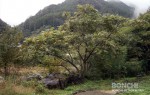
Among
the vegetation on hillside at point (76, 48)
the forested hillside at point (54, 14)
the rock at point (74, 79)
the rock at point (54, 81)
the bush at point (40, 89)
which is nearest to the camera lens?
the bush at point (40, 89)

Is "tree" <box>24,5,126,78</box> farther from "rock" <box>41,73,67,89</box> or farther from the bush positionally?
the bush

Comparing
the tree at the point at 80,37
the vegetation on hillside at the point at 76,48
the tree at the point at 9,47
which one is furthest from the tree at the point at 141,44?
the tree at the point at 9,47

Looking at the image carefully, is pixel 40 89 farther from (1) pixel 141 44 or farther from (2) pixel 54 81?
(1) pixel 141 44

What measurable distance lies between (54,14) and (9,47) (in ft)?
277

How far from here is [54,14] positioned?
106 meters

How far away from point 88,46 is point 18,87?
8.04 meters

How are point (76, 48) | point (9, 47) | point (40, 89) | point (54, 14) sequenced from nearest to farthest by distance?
point (40, 89) → point (9, 47) → point (76, 48) → point (54, 14)

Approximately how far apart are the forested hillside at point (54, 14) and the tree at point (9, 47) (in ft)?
205

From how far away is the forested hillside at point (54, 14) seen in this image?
10206 centimetres

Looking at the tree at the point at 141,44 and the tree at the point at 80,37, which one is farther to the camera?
the tree at the point at 141,44

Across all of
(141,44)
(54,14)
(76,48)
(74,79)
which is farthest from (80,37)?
(54,14)

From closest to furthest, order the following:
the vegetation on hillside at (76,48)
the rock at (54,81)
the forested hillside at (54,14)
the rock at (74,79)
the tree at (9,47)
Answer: the rock at (54,81)
the tree at (9,47)
the vegetation on hillside at (76,48)
the rock at (74,79)
the forested hillside at (54,14)

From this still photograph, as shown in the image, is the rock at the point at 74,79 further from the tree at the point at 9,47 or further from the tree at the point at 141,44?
the tree at the point at 141,44

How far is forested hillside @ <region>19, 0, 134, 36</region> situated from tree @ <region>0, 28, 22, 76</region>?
62.5 meters
